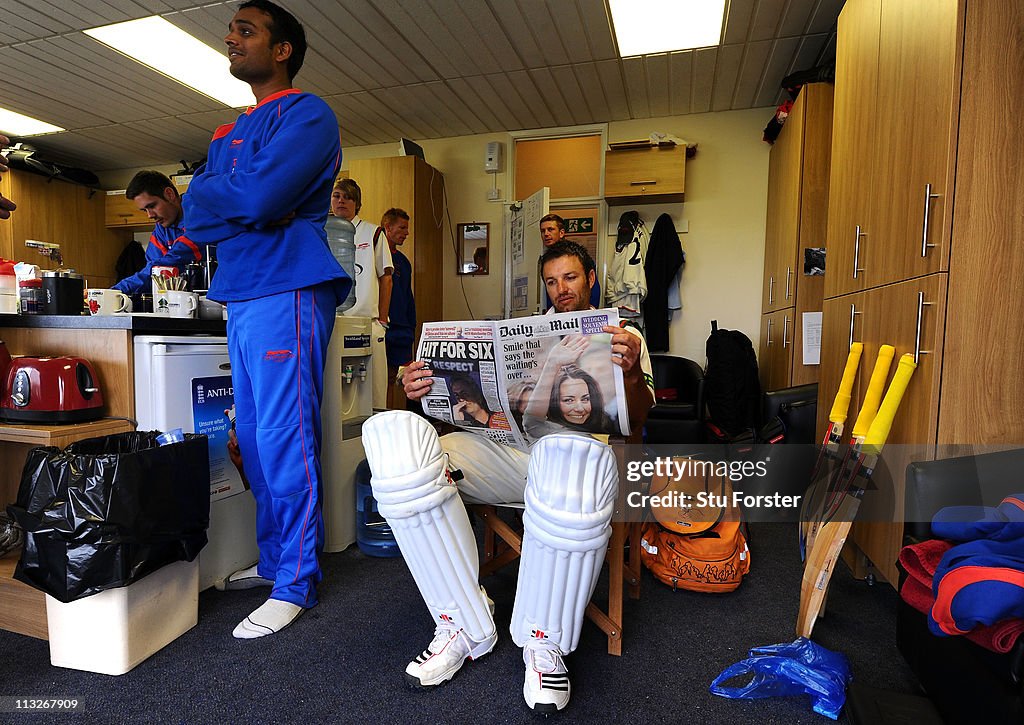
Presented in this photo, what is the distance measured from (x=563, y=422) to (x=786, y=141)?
10.4ft

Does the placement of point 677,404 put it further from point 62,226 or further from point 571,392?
point 62,226

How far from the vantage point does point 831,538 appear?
4.80ft

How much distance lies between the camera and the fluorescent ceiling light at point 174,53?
3.18 m

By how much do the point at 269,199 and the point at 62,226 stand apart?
5716 mm

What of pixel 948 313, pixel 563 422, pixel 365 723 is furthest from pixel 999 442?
pixel 365 723

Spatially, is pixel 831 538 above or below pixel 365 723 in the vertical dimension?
above

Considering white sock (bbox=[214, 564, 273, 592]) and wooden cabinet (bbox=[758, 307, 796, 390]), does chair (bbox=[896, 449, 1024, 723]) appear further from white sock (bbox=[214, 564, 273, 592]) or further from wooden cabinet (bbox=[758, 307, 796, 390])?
wooden cabinet (bbox=[758, 307, 796, 390])

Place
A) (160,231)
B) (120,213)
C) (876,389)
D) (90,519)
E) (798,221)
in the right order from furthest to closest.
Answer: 1. (120,213)
2. (798,221)
3. (160,231)
4. (876,389)
5. (90,519)

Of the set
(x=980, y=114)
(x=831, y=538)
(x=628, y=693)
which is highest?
(x=980, y=114)

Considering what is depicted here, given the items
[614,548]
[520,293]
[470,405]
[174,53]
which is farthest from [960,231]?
[174,53]

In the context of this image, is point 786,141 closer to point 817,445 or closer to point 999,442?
point 817,445

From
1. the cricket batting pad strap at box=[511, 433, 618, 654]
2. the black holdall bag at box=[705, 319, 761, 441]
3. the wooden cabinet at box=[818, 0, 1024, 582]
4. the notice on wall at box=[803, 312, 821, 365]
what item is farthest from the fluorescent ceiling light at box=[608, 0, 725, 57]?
the cricket batting pad strap at box=[511, 433, 618, 654]

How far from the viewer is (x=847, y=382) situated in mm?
1868

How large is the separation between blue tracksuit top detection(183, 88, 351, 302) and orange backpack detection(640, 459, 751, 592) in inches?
51.1
